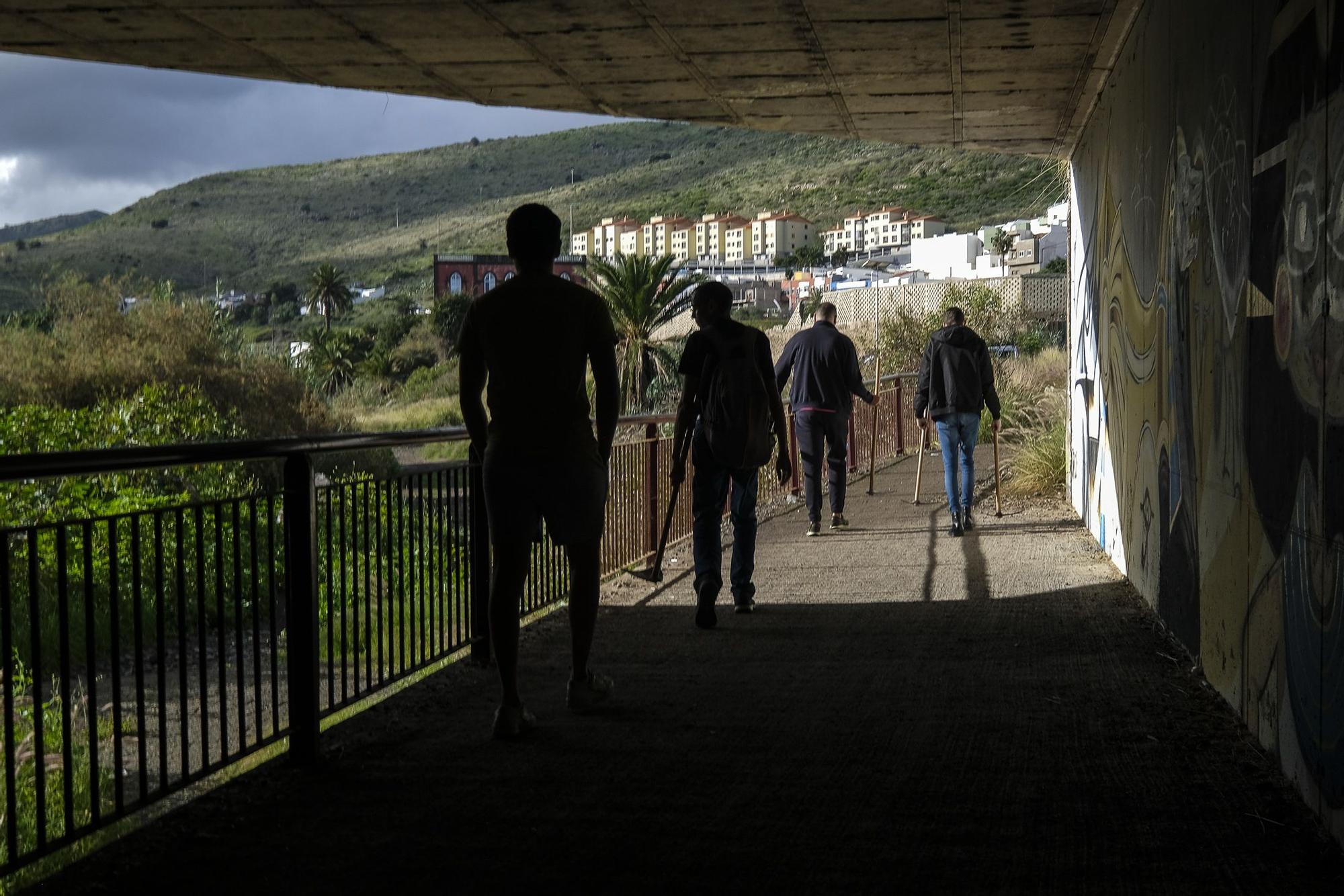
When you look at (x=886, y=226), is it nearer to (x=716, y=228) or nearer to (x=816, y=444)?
(x=716, y=228)

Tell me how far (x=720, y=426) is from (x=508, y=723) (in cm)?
319

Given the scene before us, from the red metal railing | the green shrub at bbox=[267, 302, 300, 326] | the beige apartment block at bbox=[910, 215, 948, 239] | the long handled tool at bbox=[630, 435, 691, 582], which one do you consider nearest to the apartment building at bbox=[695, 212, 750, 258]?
the beige apartment block at bbox=[910, 215, 948, 239]

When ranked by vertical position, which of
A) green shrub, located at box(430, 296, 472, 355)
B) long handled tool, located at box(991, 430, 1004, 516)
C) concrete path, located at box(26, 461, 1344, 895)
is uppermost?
green shrub, located at box(430, 296, 472, 355)

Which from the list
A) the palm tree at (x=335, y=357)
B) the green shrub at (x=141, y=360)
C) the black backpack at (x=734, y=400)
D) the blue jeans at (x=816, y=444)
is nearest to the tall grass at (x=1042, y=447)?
the blue jeans at (x=816, y=444)

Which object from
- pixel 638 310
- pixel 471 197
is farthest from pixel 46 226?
pixel 638 310

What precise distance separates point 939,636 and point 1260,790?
3134 mm

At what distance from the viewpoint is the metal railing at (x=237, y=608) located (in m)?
3.99

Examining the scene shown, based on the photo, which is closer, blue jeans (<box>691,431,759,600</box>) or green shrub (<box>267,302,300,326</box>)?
blue jeans (<box>691,431,759,600</box>)

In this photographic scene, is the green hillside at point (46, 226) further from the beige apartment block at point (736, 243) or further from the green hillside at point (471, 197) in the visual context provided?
the beige apartment block at point (736, 243)

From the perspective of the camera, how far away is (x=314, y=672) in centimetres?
524

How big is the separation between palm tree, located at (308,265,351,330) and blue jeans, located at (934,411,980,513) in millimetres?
88000

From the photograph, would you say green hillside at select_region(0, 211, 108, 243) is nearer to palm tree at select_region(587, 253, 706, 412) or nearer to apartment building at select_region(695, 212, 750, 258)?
apartment building at select_region(695, 212, 750, 258)

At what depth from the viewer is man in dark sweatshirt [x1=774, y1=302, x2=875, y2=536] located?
41.6 ft

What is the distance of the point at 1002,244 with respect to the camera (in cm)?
8644
